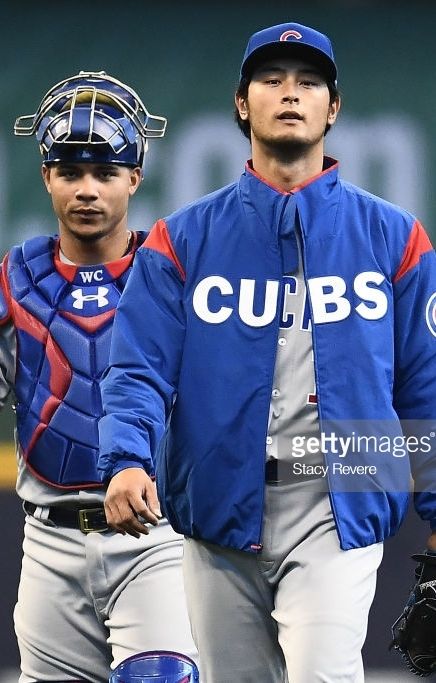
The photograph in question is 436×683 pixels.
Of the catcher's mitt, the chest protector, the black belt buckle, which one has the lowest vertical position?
the catcher's mitt

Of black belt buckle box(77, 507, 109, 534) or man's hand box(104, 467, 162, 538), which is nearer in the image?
man's hand box(104, 467, 162, 538)

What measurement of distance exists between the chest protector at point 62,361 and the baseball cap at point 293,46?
870 mm

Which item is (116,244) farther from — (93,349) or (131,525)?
(131,525)

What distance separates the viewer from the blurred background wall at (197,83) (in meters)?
6.21

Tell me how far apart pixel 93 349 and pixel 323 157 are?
2.79 feet

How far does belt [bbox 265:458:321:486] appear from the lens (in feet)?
11.7

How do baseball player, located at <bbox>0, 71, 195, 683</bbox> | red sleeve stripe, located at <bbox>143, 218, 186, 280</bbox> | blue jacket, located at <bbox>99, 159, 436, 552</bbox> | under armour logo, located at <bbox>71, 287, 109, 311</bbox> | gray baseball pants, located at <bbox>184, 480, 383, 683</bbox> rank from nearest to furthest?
1. gray baseball pants, located at <bbox>184, 480, 383, 683</bbox>
2. blue jacket, located at <bbox>99, 159, 436, 552</bbox>
3. red sleeve stripe, located at <bbox>143, 218, 186, 280</bbox>
4. baseball player, located at <bbox>0, 71, 195, 683</bbox>
5. under armour logo, located at <bbox>71, 287, 109, 311</bbox>

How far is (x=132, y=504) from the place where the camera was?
3.33 meters

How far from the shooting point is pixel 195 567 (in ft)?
12.1

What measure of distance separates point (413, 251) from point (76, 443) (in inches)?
42.3

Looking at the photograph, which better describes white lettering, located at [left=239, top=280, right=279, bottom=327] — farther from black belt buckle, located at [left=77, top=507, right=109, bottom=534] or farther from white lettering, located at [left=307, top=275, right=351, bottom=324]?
black belt buckle, located at [left=77, top=507, right=109, bottom=534]

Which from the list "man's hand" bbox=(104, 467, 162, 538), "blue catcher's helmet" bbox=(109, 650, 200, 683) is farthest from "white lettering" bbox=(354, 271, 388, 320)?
"blue catcher's helmet" bbox=(109, 650, 200, 683)

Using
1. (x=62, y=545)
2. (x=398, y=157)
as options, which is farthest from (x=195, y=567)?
(x=398, y=157)

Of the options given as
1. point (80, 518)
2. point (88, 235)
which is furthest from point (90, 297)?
point (80, 518)
